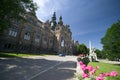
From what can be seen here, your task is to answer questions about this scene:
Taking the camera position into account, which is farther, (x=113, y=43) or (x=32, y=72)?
(x=113, y=43)

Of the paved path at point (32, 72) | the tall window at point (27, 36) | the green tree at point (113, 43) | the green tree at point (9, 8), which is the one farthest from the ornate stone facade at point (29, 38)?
the green tree at point (113, 43)

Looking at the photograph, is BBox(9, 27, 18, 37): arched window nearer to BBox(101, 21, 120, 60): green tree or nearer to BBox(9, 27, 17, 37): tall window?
BBox(9, 27, 17, 37): tall window

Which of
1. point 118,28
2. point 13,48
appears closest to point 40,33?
point 13,48

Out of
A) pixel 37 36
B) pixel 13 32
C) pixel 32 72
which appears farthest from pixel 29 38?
pixel 32 72

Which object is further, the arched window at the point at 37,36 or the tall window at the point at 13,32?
the arched window at the point at 37,36

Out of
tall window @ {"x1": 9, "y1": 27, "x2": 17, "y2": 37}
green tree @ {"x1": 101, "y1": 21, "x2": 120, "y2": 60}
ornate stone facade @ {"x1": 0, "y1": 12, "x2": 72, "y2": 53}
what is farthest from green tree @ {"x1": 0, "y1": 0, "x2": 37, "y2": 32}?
green tree @ {"x1": 101, "y1": 21, "x2": 120, "y2": 60}

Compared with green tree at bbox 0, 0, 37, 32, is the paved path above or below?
below

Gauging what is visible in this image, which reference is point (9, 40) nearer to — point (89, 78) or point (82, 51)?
point (89, 78)

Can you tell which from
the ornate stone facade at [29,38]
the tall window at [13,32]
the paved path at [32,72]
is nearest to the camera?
the paved path at [32,72]

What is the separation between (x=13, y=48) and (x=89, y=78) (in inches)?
1485

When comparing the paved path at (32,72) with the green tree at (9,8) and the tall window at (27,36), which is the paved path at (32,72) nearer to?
the green tree at (9,8)

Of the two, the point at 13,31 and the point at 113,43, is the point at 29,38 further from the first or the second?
the point at 113,43

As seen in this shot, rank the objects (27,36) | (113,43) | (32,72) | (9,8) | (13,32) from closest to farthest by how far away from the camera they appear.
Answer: (32,72) < (9,8) < (113,43) < (13,32) < (27,36)

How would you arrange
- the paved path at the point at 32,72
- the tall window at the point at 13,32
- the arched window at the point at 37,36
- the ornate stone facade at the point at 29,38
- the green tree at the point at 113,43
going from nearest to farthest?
the paved path at the point at 32,72 < the green tree at the point at 113,43 < the ornate stone facade at the point at 29,38 < the tall window at the point at 13,32 < the arched window at the point at 37,36
